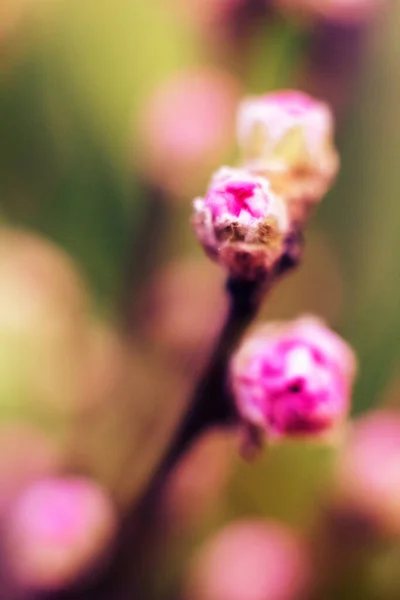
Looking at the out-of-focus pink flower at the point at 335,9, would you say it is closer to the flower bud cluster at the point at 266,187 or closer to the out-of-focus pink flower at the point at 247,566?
the flower bud cluster at the point at 266,187

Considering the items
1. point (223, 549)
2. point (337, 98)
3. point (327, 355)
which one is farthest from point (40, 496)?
point (337, 98)

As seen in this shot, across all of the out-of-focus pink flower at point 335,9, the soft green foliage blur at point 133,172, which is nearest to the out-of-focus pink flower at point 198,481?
the soft green foliage blur at point 133,172

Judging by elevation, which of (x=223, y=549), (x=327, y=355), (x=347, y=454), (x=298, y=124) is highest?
(x=298, y=124)

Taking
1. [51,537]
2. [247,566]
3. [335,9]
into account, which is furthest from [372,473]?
[335,9]

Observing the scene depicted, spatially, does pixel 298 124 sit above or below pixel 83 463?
above

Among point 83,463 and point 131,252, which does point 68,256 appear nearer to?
point 131,252

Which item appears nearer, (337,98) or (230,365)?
(230,365)

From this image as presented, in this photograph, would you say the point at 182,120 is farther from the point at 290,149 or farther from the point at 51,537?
the point at 51,537
